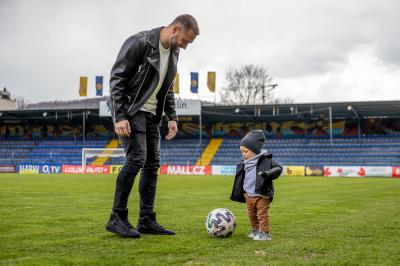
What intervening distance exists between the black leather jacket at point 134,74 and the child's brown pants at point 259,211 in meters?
1.62

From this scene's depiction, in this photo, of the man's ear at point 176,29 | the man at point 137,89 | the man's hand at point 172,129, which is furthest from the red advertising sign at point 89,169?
the man's ear at point 176,29

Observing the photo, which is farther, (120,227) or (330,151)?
(330,151)

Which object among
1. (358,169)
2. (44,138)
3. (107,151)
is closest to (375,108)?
(358,169)

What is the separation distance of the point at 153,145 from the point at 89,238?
4.17 feet

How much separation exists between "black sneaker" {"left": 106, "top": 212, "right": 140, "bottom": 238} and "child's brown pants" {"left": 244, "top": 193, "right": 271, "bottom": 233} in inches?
50.6

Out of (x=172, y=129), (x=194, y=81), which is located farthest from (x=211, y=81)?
(x=172, y=129)

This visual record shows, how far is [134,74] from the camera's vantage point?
219 inches

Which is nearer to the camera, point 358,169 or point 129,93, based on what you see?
point 129,93

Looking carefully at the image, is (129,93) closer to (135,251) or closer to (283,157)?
(135,251)

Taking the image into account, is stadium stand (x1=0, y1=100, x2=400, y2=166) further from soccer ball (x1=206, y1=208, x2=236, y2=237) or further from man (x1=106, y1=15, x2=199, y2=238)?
man (x1=106, y1=15, x2=199, y2=238)

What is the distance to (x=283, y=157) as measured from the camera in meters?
45.2

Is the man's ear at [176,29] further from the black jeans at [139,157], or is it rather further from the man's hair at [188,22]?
the black jeans at [139,157]

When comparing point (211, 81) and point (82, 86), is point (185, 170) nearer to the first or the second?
point (211, 81)

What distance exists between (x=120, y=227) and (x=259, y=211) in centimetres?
150
